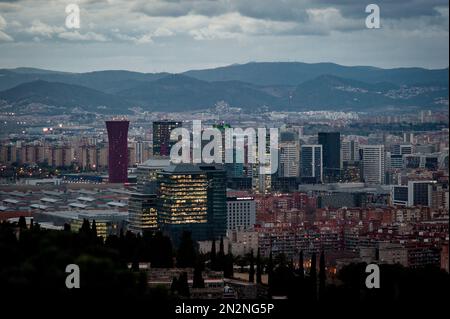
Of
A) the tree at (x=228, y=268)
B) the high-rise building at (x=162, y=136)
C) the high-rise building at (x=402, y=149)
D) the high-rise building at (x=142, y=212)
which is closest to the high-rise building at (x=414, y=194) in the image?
the high-rise building at (x=402, y=149)

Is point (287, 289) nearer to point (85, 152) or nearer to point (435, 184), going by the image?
point (435, 184)

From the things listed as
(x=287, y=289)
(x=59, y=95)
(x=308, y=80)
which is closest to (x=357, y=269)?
(x=287, y=289)

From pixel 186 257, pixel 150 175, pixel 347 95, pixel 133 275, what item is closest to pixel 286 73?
pixel 347 95

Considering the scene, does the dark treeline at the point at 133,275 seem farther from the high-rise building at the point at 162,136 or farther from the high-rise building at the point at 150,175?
the high-rise building at the point at 162,136

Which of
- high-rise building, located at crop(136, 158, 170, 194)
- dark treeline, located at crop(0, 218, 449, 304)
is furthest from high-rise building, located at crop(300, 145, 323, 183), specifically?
dark treeline, located at crop(0, 218, 449, 304)

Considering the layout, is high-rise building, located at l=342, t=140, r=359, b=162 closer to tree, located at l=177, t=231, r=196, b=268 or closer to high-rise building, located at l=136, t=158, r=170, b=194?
high-rise building, located at l=136, t=158, r=170, b=194

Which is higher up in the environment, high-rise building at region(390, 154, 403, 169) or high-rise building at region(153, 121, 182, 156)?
high-rise building at region(153, 121, 182, 156)

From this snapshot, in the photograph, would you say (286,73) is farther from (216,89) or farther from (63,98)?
(63,98)
